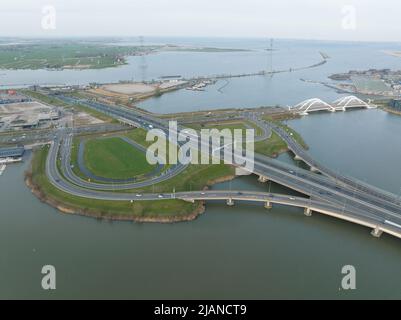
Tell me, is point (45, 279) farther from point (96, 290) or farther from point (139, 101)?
point (139, 101)

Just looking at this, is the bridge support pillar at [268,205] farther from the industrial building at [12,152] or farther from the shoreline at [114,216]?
the industrial building at [12,152]

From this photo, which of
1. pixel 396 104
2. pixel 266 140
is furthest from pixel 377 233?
pixel 396 104

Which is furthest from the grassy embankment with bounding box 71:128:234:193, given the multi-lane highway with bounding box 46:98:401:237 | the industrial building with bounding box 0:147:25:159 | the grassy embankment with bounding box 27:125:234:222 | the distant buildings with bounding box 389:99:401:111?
the distant buildings with bounding box 389:99:401:111

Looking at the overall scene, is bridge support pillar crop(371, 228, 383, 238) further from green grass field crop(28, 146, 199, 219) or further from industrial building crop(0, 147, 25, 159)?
industrial building crop(0, 147, 25, 159)

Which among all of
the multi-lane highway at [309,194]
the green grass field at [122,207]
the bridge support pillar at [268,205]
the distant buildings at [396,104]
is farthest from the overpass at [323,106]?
the green grass field at [122,207]

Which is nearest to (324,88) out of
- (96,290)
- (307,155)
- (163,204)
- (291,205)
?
(307,155)

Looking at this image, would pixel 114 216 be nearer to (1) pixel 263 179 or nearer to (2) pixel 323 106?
(1) pixel 263 179
